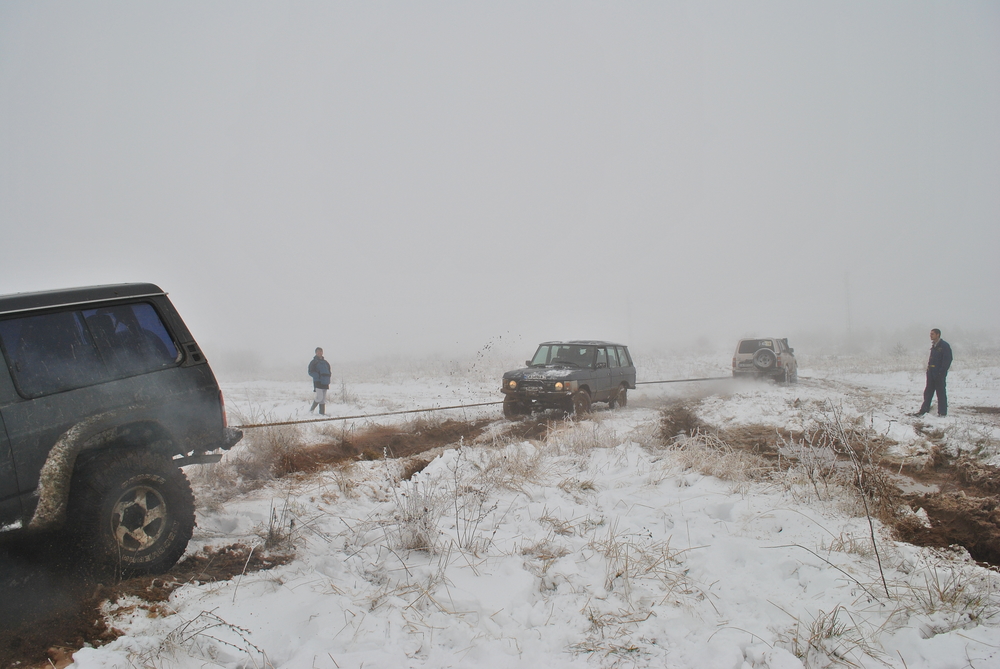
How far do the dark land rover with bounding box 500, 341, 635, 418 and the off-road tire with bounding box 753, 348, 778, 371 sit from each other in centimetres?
694

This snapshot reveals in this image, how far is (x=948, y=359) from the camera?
10.3m

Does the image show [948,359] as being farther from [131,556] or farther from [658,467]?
[131,556]

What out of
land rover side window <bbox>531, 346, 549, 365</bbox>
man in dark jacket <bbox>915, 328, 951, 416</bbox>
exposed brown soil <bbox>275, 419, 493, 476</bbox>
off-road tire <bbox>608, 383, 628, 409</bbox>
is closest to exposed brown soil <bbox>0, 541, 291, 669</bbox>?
exposed brown soil <bbox>275, 419, 493, 476</bbox>

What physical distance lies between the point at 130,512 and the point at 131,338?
1245 millimetres

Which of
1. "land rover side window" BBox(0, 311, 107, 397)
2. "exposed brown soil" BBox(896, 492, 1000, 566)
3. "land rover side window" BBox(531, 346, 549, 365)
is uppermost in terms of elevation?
"land rover side window" BBox(0, 311, 107, 397)

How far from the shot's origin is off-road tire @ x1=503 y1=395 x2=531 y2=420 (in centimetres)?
1105

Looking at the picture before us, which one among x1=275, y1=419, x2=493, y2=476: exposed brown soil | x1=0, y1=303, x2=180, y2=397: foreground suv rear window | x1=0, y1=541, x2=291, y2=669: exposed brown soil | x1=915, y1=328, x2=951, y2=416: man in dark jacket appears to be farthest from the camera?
x1=915, y1=328, x2=951, y2=416: man in dark jacket

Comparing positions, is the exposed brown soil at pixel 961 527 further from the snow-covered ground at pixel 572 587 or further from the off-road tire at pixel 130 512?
the off-road tire at pixel 130 512

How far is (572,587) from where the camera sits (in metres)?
3.29

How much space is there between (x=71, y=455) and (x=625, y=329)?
74.3 m

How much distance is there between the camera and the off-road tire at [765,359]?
1742cm

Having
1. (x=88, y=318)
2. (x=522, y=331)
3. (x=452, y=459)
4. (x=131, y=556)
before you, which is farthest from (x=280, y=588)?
(x=522, y=331)

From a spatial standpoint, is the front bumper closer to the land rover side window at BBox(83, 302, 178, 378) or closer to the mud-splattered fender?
the land rover side window at BBox(83, 302, 178, 378)

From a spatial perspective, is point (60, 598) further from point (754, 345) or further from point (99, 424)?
point (754, 345)
